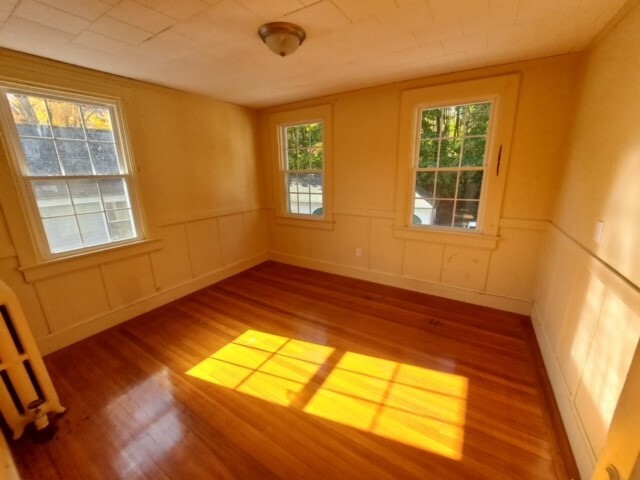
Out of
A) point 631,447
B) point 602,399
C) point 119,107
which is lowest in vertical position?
point 602,399

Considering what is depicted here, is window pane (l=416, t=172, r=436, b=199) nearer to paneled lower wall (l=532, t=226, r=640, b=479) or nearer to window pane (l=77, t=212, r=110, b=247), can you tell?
paneled lower wall (l=532, t=226, r=640, b=479)

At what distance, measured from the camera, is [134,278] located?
2789 mm

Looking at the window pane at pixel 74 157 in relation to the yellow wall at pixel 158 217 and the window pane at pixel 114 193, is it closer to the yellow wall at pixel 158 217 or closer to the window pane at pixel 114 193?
the window pane at pixel 114 193

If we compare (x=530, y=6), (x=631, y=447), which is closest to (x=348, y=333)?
(x=631, y=447)

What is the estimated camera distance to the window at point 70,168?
2045 mm

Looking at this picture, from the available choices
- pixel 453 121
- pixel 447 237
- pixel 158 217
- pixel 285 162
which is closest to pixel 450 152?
pixel 453 121

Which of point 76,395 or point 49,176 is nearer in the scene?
point 76,395

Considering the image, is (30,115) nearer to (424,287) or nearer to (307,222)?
(307,222)

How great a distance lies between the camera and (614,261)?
1300 mm

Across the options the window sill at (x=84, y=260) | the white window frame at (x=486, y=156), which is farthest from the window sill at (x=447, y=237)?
the window sill at (x=84, y=260)

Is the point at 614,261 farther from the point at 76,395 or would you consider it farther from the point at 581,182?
the point at 76,395

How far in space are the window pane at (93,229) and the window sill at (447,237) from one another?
121 inches

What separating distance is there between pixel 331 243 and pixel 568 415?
9.11 ft

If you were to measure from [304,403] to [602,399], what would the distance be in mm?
1544
